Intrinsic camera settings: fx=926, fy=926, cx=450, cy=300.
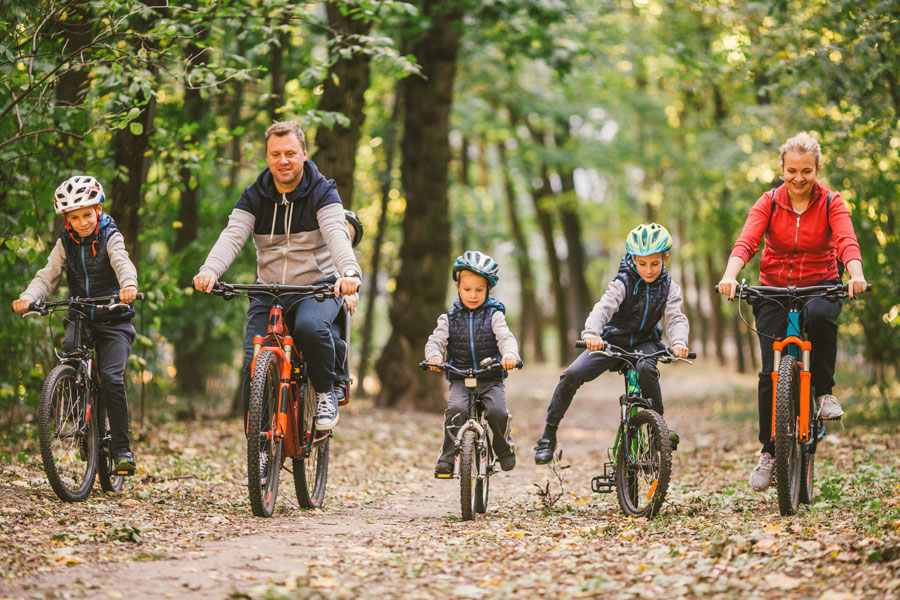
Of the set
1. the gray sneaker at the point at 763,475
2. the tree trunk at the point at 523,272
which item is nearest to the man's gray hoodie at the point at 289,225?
the gray sneaker at the point at 763,475

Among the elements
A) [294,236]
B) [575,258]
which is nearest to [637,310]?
[294,236]

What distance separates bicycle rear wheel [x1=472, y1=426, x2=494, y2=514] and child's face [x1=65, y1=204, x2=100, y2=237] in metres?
3.21

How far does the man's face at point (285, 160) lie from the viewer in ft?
21.0

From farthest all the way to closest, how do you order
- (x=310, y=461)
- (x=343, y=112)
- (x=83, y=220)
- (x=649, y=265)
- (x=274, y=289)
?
(x=343, y=112)
(x=310, y=461)
(x=83, y=220)
(x=649, y=265)
(x=274, y=289)

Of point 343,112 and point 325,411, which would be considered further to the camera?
point 343,112

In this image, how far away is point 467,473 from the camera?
6.27 m

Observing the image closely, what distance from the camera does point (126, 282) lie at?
6551 millimetres

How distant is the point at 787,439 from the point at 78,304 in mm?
4938

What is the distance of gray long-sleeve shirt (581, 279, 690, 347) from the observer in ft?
21.1

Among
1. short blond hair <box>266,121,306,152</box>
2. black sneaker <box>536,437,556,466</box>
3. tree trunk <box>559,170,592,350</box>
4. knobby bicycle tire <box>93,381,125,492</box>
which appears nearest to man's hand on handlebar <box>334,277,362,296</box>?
short blond hair <box>266,121,306,152</box>

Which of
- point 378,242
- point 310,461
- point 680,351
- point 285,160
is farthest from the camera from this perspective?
point 378,242

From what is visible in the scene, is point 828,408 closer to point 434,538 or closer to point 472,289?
point 472,289

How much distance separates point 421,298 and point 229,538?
9489 millimetres

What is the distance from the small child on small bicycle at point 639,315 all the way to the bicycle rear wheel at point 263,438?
1894 millimetres
